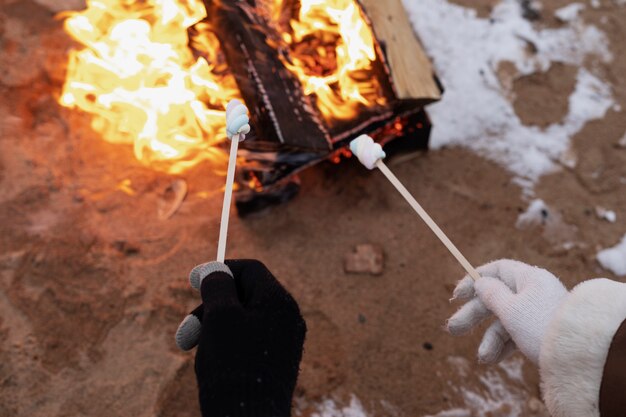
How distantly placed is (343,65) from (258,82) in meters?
0.62

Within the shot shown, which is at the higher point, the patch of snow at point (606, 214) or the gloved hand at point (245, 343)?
the gloved hand at point (245, 343)

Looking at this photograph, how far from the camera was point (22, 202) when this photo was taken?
313 cm

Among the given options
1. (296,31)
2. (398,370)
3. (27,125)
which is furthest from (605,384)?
(27,125)

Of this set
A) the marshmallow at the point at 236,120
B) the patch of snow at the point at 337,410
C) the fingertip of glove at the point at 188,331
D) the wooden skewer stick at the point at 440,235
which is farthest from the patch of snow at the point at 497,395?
the marshmallow at the point at 236,120

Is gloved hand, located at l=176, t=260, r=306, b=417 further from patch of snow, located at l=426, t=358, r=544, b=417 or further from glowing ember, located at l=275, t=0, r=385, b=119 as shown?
glowing ember, located at l=275, t=0, r=385, b=119

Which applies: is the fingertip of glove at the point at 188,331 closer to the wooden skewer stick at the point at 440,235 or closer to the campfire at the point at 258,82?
the wooden skewer stick at the point at 440,235

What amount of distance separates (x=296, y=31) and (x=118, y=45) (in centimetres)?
118

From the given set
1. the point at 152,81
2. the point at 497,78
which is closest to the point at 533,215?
the point at 497,78

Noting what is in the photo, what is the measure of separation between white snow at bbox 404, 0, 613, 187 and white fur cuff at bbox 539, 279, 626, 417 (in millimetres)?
2032

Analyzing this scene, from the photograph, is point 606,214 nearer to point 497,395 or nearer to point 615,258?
point 615,258

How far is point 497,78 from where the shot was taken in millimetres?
4035

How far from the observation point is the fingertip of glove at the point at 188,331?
5.99 ft

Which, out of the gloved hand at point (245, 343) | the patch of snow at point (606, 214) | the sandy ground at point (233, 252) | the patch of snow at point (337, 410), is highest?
the gloved hand at point (245, 343)

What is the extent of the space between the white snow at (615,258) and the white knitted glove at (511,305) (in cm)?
151
